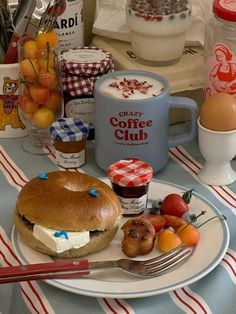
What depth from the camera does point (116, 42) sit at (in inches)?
46.1

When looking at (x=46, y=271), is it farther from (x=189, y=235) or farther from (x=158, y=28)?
(x=158, y=28)

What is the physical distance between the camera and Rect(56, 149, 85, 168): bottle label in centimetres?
98

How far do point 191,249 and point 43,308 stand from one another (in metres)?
0.19

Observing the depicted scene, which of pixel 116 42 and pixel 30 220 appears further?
pixel 116 42

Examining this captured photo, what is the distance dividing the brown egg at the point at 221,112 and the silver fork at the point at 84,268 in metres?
0.21

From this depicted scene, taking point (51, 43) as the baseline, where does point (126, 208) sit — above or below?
below

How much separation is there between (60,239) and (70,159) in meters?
0.27

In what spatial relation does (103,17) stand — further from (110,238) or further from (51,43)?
(110,238)

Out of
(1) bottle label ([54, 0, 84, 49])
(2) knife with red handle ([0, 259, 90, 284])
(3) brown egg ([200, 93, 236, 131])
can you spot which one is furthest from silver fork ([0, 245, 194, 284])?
(1) bottle label ([54, 0, 84, 49])

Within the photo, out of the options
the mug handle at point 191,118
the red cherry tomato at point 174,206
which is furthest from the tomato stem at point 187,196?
the mug handle at point 191,118

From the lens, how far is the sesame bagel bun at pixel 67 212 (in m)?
0.74

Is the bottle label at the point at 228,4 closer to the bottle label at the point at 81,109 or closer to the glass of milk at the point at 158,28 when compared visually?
the glass of milk at the point at 158,28

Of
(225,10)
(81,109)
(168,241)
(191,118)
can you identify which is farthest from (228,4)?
(168,241)

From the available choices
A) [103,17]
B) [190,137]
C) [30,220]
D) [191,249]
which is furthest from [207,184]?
[103,17]
